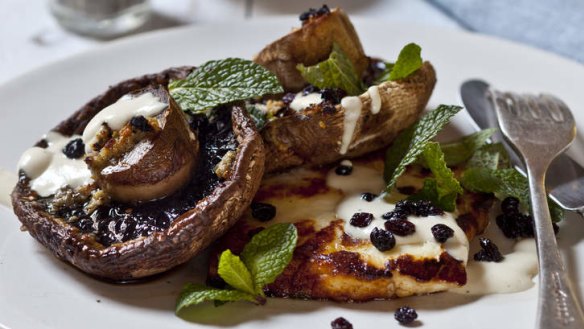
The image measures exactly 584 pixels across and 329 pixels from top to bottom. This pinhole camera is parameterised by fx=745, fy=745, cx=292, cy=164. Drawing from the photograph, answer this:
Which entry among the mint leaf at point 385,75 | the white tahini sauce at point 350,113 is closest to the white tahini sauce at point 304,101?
the white tahini sauce at point 350,113

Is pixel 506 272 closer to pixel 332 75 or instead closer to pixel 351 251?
pixel 351 251

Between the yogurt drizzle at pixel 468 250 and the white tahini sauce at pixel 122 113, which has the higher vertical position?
the white tahini sauce at pixel 122 113

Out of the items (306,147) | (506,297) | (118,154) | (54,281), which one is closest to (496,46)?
(306,147)

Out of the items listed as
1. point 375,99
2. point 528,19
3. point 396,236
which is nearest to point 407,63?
point 375,99

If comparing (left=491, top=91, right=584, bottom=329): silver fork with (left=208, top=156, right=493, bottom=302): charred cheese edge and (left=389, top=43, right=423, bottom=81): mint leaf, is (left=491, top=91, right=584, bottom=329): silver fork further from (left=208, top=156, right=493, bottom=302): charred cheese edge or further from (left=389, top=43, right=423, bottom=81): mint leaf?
(left=389, top=43, right=423, bottom=81): mint leaf

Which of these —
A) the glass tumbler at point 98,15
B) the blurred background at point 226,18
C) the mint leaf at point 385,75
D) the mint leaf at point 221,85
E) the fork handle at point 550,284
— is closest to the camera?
the fork handle at point 550,284

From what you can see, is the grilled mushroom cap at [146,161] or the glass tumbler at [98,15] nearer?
the grilled mushroom cap at [146,161]

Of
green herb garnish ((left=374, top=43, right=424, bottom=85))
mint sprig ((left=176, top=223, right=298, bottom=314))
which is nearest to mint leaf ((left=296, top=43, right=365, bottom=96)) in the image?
green herb garnish ((left=374, top=43, right=424, bottom=85))

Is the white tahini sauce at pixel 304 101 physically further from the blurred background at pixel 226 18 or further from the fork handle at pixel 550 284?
the blurred background at pixel 226 18
